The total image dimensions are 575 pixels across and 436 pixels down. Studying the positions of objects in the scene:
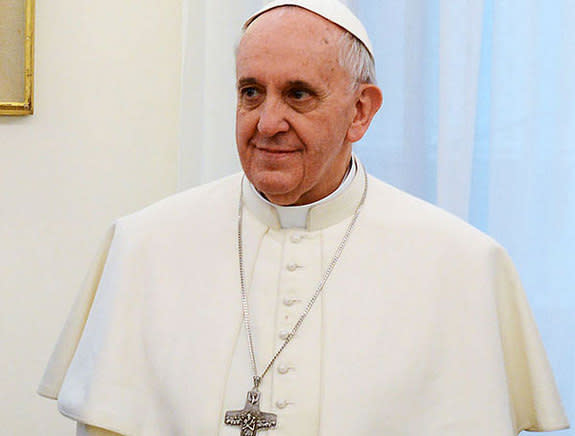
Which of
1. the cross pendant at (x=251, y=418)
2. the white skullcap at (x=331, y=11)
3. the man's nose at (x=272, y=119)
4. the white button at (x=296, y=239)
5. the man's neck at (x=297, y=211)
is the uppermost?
the white skullcap at (x=331, y=11)

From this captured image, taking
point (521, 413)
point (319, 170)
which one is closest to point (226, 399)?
point (319, 170)

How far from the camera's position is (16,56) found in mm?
2904

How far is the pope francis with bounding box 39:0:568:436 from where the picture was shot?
193 cm

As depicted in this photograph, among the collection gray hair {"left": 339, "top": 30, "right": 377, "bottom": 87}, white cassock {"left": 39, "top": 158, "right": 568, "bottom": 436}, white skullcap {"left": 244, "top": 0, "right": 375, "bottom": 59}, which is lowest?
white cassock {"left": 39, "top": 158, "right": 568, "bottom": 436}

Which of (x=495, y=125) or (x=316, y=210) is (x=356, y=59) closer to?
(x=316, y=210)

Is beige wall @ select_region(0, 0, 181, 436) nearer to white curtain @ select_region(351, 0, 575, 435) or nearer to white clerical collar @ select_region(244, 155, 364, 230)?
white curtain @ select_region(351, 0, 575, 435)

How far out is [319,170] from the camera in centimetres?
199

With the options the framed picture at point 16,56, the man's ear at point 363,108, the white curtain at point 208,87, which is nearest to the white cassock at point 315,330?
the man's ear at point 363,108

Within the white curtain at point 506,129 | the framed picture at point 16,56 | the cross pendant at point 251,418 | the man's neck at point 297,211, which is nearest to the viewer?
the cross pendant at point 251,418

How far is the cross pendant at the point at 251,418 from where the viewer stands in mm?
1882

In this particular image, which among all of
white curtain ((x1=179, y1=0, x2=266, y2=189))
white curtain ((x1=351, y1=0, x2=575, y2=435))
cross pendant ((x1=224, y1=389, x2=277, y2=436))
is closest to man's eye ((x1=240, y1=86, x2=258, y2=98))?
cross pendant ((x1=224, y1=389, x2=277, y2=436))

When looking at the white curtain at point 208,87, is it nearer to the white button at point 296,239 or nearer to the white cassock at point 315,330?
the white cassock at point 315,330

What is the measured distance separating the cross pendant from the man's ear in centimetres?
63

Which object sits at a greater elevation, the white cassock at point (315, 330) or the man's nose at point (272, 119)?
the man's nose at point (272, 119)
